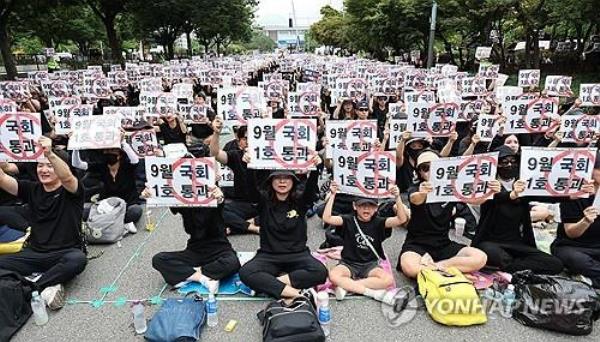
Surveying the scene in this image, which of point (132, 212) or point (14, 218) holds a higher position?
point (14, 218)

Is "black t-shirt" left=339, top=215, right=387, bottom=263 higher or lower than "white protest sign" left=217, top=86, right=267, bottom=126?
lower

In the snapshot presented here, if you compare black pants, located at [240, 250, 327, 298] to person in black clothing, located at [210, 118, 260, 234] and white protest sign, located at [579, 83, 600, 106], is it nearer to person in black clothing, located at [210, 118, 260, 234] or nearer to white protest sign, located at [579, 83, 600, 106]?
person in black clothing, located at [210, 118, 260, 234]

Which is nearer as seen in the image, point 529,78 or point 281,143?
point 281,143

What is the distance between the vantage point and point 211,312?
13.7 feet

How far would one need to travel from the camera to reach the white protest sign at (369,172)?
4.62 meters

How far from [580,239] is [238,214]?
420 centimetres

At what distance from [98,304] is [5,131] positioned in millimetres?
2314

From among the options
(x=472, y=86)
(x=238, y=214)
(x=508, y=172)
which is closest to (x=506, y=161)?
(x=508, y=172)

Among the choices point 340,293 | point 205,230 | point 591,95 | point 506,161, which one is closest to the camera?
point 340,293

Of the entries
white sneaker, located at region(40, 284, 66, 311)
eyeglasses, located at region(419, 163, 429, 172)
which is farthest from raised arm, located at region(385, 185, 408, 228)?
white sneaker, located at region(40, 284, 66, 311)

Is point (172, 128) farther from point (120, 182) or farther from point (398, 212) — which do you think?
point (398, 212)

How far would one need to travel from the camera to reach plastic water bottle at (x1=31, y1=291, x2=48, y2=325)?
165 inches

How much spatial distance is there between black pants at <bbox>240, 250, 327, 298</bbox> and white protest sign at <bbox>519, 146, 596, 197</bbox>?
2.23m

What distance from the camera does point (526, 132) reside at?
7.23 m
